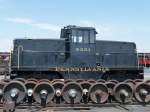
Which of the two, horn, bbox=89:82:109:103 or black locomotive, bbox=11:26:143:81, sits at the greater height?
black locomotive, bbox=11:26:143:81

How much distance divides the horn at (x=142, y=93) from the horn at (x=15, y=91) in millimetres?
3910

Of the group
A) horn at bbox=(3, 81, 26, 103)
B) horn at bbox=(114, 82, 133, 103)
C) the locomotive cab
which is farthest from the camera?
the locomotive cab

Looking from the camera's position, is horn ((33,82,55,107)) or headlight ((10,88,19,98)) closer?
headlight ((10,88,19,98))

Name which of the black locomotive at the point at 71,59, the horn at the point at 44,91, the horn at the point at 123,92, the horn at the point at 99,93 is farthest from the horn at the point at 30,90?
the black locomotive at the point at 71,59

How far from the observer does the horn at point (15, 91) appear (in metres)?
11.7

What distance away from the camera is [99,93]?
12125 millimetres

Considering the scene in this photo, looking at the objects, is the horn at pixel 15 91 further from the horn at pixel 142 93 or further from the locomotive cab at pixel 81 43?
the locomotive cab at pixel 81 43

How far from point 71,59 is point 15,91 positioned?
6.85m

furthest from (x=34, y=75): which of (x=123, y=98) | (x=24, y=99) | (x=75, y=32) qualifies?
Result: (x=123, y=98)

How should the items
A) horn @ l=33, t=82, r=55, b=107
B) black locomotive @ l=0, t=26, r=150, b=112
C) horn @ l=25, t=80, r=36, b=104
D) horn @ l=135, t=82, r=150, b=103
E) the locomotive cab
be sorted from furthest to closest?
the locomotive cab → black locomotive @ l=0, t=26, r=150, b=112 → horn @ l=135, t=82, r=150, b=103 → horn @ l=25, t=80, r=36, b=104 → horn @ l=33, t=82, r=55, b=107

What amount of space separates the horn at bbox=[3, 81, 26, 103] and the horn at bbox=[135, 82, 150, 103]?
391 centimetres

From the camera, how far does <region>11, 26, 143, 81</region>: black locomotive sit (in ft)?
58.2

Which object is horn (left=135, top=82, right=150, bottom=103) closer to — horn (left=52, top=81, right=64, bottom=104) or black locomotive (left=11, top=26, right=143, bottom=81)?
horn (left=52, top=81, right=64, bottom=104)

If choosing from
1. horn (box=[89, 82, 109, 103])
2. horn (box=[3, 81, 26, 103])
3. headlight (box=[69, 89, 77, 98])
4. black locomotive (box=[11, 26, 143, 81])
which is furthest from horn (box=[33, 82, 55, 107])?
black locomotive (box=[11, 26, 143, 81])
